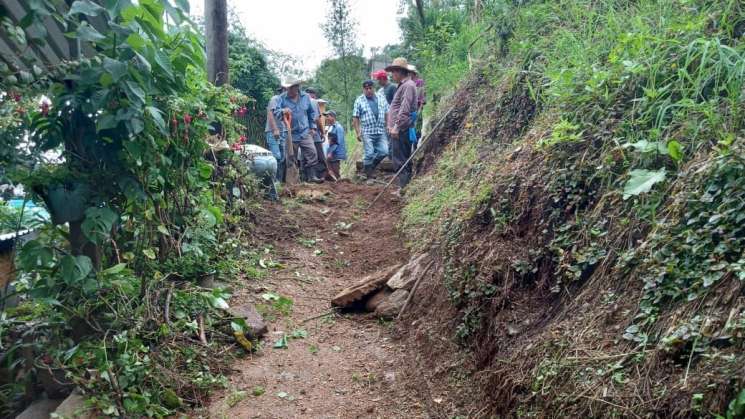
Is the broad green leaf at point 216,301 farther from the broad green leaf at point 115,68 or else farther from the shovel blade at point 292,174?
the shovel blade at point 292,174

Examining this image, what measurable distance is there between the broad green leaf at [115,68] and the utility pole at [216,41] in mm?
3701

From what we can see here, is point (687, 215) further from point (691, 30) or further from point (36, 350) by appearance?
point (36, 350)

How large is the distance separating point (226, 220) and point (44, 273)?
261 centimetres

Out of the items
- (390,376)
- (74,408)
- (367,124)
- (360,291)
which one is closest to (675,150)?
(390,376)

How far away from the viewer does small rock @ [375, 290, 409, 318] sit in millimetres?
4152

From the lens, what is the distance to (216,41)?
19.9ft

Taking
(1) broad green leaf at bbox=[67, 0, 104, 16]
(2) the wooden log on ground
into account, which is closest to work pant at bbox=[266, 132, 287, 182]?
(2) the wooden log on ground

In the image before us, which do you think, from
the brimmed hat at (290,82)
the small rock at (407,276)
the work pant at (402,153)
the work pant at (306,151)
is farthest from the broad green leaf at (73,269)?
the work pant at (306,151)

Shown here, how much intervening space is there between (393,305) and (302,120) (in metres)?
5.65

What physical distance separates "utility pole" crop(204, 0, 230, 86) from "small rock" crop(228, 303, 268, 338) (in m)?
3.04

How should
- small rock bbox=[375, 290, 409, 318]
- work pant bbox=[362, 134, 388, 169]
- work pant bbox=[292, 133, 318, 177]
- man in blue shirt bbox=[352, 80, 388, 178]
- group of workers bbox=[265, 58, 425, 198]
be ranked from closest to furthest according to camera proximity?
Result: small rock bbox=[375, 290, 409, 318], group of workers bbox=[265, 58, 425, 198], work pant bbox=[292, 133, 318, 177], man in blue shirt bbox=[352, 80, 388, 178], work pant bbox=[362, 134, 388, 169]

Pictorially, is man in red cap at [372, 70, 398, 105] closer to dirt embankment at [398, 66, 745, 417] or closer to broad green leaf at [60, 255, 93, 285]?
dirt embankment at [398, 66, 745, 417]

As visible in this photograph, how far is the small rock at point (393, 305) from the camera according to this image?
163 inches

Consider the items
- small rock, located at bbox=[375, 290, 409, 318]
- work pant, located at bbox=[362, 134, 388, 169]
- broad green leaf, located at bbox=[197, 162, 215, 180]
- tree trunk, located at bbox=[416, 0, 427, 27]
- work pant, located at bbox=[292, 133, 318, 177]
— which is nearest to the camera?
broad green leaf, located at bbox=[197, 162, 215, 180]
